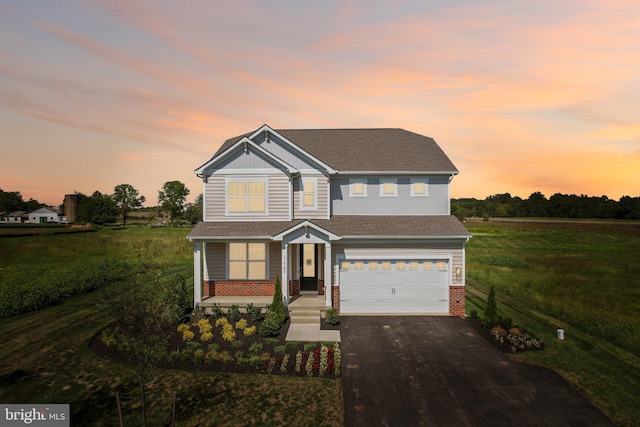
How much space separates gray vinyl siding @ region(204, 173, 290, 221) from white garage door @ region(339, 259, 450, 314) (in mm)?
4378

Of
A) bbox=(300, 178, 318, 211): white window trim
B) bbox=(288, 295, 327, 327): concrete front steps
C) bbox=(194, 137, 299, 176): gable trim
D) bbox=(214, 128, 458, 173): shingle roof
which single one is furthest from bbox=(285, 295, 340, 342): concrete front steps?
bbox=(214, 128, 458, 173): shingle roof

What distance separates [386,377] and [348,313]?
20.0 feet

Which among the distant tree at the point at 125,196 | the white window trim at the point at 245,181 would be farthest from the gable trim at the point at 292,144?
the distant tree at the point at 125,196

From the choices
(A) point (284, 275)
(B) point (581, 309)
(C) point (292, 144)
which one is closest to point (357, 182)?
(C) point (292, 144)

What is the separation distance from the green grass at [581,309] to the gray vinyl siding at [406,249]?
3.36 meters

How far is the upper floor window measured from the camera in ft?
59.1

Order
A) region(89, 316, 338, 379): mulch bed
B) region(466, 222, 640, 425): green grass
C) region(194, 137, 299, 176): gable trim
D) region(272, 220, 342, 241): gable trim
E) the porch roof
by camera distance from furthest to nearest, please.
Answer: region(194, 137, 299, 176): gable trim < the porch roof < region(272, 220, 342, 241): gable trim < region(89, 316, 338, 379): mulch bed < region(466, 222, 640, 425): green grass

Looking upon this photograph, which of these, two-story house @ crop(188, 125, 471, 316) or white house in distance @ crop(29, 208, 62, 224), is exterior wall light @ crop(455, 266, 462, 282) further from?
white house in distance @ crop(29, 208, 62, 224)

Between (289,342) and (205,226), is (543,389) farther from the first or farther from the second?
(205,226)

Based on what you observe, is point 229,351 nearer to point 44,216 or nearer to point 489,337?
point 489,337

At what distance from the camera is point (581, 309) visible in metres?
17.5

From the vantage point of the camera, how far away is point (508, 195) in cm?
13425

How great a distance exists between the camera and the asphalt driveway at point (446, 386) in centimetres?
870

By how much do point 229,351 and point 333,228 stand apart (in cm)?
754
